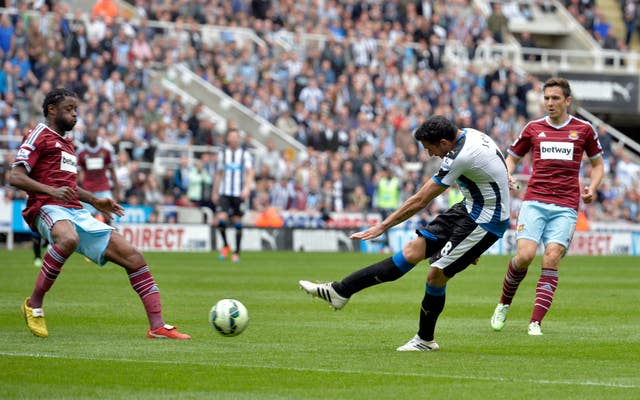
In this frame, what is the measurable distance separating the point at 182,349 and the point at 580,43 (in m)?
39.0

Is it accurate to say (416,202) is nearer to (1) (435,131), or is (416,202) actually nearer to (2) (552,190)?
(1) (435,131)

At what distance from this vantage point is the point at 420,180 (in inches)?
1378


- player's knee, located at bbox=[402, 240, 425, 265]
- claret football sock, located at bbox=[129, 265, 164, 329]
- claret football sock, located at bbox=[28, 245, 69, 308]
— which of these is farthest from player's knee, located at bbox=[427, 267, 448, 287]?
claret football sock, located at bbox=[28, 245, 69, 308]

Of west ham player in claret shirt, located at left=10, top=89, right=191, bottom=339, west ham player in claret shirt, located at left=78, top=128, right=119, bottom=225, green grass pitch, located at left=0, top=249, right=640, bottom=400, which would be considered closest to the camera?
green grass pitch, located at left=0, top=249, right=640, bottom=400

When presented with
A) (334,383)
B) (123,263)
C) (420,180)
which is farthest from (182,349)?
(420,180)

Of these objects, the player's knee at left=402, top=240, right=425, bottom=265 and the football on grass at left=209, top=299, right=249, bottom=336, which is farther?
the football on grass at left=209, top=299, right=249, bottom=336

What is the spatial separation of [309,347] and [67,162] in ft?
9.81

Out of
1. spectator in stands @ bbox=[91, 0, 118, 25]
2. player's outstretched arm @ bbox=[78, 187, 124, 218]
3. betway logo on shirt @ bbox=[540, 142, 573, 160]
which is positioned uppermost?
spectator in stands @ bbox=[91, 0, 118, 25]

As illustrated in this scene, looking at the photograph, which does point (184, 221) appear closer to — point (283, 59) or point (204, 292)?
point (283, 59)

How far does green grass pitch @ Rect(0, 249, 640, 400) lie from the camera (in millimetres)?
8602

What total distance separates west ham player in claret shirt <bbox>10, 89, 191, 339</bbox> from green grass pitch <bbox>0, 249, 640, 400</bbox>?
1.15 feet

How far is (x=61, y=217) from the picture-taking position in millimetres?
11758

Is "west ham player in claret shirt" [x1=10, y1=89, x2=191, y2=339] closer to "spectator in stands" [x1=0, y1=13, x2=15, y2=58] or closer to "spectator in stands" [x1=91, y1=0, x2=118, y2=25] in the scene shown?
"spectator in stands" [x1=0, y1=13, x2=15, y2=58]

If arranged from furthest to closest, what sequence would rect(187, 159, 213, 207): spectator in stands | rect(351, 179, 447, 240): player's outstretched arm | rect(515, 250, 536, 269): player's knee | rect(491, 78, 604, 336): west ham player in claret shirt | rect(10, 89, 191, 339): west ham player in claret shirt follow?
1. rect(187, 159, 213, 207): spectator in stands
2. rect(491, 78, 604, 336): west ham player in claret shirt
3. rect(515, 250, 536, 269): player's knee
4. rect(10, 89, 191, 339): west ham player in claret shirt
5. rect(351, 179, 447, 240): player's outstretched arm
